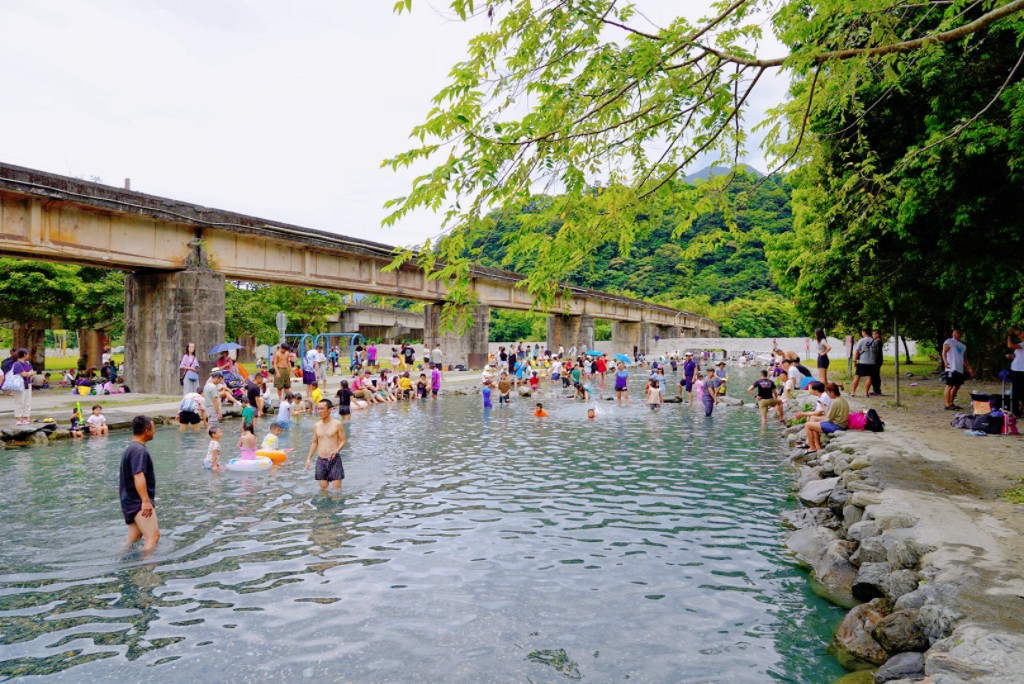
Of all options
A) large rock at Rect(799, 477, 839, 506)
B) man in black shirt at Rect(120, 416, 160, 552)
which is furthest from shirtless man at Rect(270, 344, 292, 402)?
large rock at Rect(799, 477, 839, 506)

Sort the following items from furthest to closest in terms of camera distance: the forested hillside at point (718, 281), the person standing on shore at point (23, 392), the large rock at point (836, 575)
→ the forested hillside at point (718, 281)
the person standing on shore at point (23, 392)
the large rock at point (836, 575)

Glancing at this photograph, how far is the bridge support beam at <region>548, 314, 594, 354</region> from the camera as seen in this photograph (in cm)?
5709

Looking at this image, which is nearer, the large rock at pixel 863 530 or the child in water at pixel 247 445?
the large rock at pixel 863 530

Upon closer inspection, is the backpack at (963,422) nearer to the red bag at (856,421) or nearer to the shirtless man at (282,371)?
the red bag at (856,421)

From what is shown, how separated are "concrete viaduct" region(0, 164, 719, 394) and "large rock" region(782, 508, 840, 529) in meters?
5.77

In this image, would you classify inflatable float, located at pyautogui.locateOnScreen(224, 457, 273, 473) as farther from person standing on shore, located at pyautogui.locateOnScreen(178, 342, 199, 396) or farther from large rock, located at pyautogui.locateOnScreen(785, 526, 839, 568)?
large rock, located at pyautogui.locateOnScreen(785, 526, 839, 568)

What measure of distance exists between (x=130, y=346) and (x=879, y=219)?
2395cm

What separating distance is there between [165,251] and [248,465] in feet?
42.4

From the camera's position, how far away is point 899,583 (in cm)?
611

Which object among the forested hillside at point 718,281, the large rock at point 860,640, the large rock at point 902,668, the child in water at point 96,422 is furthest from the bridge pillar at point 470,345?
the forested hillside at point 718,281

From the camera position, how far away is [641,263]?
352ft

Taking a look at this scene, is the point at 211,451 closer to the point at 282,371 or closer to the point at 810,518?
the point at 810,518

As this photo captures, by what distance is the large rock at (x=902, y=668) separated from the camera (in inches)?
187

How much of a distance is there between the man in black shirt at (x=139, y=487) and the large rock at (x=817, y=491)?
9.39 metres
